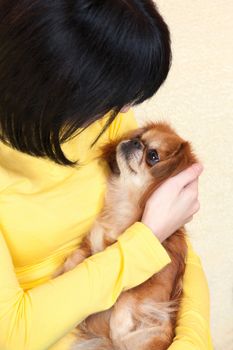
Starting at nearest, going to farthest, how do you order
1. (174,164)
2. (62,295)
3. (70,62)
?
(70,62)
(62,295)
(174,164)

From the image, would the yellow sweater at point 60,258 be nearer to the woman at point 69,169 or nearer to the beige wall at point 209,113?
the woman at point 69,169

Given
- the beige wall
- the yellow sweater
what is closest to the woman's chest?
the yellow sweater

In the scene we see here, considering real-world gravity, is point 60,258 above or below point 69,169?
below

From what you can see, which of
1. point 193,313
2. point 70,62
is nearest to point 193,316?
point 193,313

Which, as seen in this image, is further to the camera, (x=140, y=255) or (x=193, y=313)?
(x=193, y=313)

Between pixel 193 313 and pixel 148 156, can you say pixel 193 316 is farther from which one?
pixel 148 156

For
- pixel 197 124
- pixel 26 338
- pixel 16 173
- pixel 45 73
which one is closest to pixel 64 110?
pixel 45 73

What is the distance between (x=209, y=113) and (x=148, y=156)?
0.65 meters

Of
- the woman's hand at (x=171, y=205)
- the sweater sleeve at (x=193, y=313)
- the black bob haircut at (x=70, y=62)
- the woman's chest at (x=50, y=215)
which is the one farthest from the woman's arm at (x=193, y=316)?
the black bob haircut at (x=70, y=62)

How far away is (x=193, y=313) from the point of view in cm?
97

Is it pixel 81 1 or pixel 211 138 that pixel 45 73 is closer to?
pixel 81 1

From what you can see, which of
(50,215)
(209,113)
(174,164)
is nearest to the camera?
(50,215)

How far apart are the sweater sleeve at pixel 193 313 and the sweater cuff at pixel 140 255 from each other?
16 centimetres

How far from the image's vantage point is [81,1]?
0.63 m
